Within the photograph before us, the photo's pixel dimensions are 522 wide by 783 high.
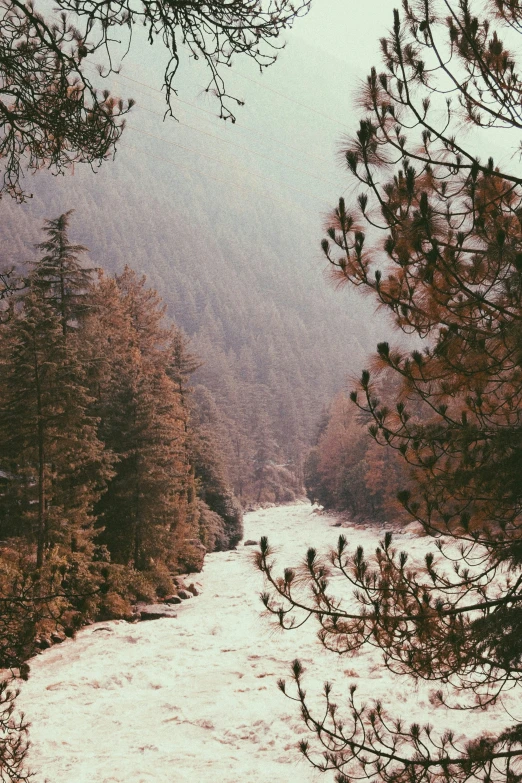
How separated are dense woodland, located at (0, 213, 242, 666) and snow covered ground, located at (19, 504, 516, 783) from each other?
1.34m

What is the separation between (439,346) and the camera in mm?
4977

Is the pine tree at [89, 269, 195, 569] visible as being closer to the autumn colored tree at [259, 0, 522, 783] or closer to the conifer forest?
the conifer forest

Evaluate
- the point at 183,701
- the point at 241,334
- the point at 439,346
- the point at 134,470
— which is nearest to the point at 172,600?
the point at 134,470

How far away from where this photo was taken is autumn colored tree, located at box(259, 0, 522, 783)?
14.6 feet

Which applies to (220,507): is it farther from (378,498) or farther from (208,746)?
(208,746)

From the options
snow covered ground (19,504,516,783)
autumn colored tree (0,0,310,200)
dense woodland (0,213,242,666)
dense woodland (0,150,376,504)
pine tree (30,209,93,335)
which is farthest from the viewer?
dense woodland (0,150,376,504)

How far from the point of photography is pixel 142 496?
22.5 meters

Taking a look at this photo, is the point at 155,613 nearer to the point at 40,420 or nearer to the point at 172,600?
the point at 172,600

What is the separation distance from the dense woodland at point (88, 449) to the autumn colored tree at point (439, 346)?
86.5 inches

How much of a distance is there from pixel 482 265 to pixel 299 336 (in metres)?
161

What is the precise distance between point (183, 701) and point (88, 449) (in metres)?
8.12

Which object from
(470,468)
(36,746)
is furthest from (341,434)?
(470,468)

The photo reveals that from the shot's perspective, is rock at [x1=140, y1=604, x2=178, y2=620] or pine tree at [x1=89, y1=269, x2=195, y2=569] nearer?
rock at [x1=140, y1=604, x2=178, y2=620]

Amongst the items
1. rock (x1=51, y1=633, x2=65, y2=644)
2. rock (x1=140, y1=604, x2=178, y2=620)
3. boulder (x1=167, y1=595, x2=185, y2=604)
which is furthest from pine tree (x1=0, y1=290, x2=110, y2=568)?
boulder (x1=167, y1=595, x2=185, y2=604)
